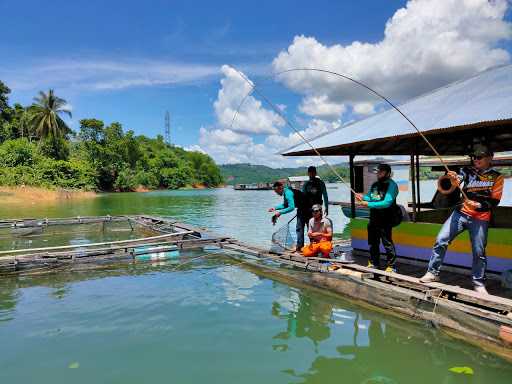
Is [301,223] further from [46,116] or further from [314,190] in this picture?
[46,116]

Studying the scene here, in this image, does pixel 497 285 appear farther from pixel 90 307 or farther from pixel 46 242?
pixel 46 242

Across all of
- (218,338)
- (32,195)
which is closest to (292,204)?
(218,338)

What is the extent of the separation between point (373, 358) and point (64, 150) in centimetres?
6599

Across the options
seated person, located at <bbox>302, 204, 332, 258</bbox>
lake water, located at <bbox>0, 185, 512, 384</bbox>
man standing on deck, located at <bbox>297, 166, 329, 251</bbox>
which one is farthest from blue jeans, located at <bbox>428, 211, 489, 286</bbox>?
man standing on deck, located at <bbox>297, 166, 329, 251</bbox>

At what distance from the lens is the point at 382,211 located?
6797 mm

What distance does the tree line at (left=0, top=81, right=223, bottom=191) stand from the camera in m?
50.2

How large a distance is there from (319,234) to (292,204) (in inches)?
32.2

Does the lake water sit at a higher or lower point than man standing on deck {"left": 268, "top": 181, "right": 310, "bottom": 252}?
lower

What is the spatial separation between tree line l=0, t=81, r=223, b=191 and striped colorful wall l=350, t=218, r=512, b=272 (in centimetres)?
4699

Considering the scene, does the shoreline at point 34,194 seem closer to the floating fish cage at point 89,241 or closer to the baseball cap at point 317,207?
the floating fish cage at point 89,241

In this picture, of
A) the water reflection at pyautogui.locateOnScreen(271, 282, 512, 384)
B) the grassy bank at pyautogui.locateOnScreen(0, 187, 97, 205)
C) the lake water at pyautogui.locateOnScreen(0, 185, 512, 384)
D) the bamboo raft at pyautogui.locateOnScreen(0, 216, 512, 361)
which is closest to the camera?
the water reflection at pyautogui.locateOnScreen(271, 282, 512, 384)

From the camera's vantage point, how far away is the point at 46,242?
51.4 ft

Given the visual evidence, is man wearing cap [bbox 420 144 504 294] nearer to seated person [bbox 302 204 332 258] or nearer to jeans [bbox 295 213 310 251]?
seated person [bbox 302 204 332 258]

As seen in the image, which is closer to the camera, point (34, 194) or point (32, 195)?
point (32, 195)
